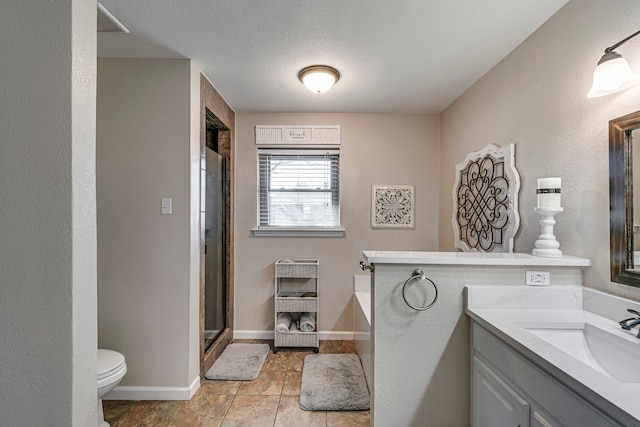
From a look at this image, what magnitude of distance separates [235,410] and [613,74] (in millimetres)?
2612

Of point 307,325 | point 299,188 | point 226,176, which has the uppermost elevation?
point 226,176

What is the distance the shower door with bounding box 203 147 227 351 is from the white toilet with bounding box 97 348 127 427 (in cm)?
77

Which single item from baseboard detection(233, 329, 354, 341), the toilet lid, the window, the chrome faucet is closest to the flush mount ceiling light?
the window

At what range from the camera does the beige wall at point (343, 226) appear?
3.05m

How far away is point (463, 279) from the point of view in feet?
4.71

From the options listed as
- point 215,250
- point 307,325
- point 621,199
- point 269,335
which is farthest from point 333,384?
point 621,199

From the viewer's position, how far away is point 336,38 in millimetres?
1780

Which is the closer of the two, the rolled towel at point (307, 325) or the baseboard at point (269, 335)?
the rolled towel at point (307, 325)

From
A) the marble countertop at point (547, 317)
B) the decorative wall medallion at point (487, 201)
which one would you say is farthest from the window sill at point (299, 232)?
the marble countertop at point (547, 317)

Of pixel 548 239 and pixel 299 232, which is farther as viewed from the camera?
pixel 299 232

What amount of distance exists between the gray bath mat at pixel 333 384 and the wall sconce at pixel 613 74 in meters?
2.11

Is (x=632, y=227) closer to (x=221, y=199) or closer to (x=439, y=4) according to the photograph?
(x=439, y=4)

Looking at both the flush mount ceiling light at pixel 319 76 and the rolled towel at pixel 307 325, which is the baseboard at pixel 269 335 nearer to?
the rolled towel at pixel 307 325

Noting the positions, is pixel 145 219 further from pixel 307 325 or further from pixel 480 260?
pixel 480 260
